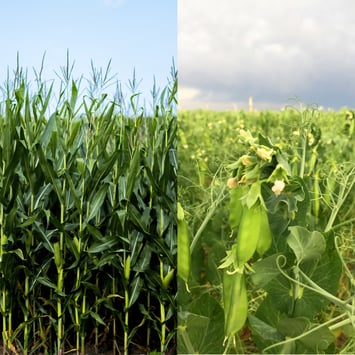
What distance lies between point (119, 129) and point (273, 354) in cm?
79

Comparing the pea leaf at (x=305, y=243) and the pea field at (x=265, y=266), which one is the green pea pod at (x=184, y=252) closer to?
the pea field at (x=265, y=266)

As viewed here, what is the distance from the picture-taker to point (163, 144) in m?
1.23

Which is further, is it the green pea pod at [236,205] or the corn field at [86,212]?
the corn field at [86,212]

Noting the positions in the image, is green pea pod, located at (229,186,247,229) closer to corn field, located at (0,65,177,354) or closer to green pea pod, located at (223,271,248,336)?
green pea pod, located at (223,271,248,336)

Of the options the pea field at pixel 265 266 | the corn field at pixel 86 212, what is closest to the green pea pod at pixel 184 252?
the pea field at pixel 265 266

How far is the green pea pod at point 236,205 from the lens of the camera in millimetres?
586

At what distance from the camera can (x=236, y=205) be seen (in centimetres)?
59

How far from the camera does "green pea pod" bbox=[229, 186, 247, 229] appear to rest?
0.59 meters

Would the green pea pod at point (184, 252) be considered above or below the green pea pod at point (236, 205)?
below

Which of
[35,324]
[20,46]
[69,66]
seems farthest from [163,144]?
[35,324]

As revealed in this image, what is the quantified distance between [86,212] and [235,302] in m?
0.76

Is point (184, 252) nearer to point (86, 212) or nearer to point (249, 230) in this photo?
point (249, 230)

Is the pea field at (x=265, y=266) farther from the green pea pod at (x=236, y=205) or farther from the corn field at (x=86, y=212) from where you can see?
the corn field at (x=86, y=212)

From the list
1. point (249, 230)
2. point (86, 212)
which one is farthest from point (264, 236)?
point (86, 212)
